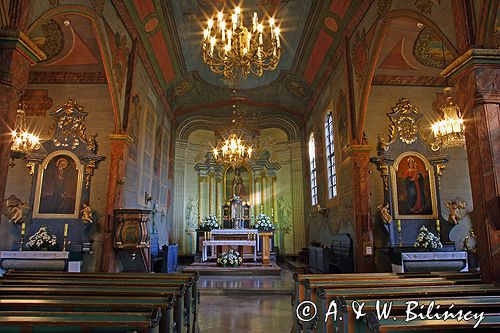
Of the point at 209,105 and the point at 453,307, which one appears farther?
the point at 209,105

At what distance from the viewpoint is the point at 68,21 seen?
7.68 meters

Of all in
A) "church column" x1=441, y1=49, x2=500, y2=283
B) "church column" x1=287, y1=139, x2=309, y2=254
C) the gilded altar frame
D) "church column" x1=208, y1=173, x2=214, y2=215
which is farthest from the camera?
the gilded altar frame

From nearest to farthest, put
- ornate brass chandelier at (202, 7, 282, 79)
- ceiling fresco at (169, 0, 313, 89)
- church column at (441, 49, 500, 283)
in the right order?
church column at (441, 49, 500, 283), ornate brass chandelier at (202, 7, 282, 79), ceiling fresco at (169, 0, 313, 89)

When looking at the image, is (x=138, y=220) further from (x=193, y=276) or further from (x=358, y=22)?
(x=358, y=22)

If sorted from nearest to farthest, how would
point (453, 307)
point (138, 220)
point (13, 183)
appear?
point (453, 307), point (138, 220), point (13, 183)

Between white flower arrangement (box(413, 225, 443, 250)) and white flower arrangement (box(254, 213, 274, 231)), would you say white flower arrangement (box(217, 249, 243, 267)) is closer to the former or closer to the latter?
white flower arrangement (box(254, 213, 274, 231))

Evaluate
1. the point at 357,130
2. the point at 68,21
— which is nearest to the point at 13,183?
the point at 68,21

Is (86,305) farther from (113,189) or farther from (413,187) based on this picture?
(413,187)

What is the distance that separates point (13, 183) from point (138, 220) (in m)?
3.62

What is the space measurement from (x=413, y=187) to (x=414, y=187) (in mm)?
27

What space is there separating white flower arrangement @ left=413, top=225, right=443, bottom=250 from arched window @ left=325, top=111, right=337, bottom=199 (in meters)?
3.21

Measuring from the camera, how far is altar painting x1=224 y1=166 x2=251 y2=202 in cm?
1711

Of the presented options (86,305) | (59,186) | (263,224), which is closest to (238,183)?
(263,224)

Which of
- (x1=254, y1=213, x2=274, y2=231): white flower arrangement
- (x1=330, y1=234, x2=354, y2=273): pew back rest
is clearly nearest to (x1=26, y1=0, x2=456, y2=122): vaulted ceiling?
(x1=330, y1=234, x2=354, y2=273): pew back rest
